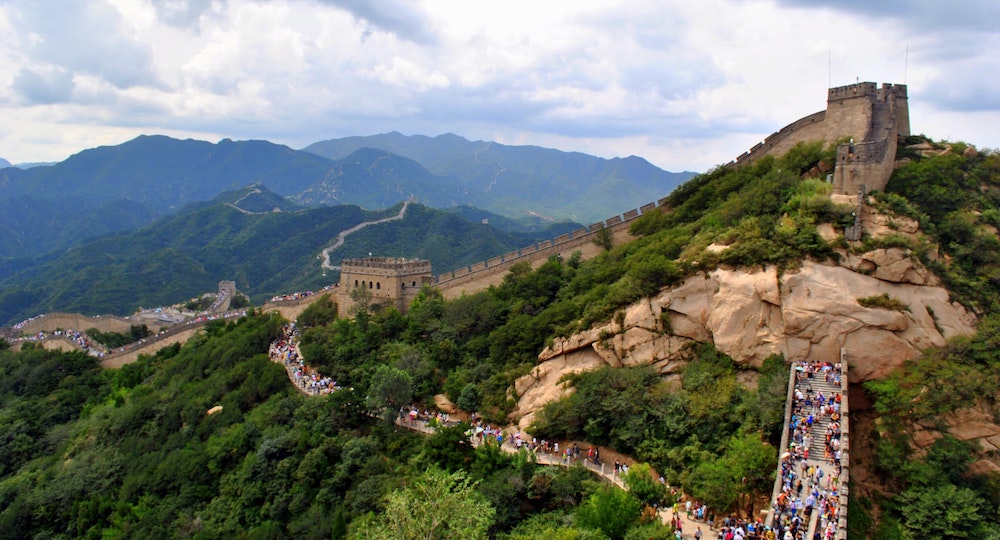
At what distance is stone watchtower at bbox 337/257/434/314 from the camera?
124ft

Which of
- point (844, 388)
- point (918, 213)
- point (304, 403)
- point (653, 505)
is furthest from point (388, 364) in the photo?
point (918, 213)

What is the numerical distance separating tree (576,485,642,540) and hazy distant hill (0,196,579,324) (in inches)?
2922

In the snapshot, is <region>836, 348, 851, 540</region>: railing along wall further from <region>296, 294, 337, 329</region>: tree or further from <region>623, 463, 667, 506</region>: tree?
<region>296, 294, 337, 329</region>: tree

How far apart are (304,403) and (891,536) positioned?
70.7 feet

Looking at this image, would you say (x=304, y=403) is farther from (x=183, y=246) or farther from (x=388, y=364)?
(x=183, y=246)

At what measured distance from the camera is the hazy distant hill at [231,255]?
339 feet

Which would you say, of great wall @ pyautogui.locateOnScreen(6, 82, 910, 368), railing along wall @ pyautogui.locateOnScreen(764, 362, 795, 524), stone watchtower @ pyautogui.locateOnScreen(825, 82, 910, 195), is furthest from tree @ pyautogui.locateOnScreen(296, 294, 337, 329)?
stone watchtower @ pyautogui.locateOnScreen(825, 82, 910, 195)

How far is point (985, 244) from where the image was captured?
80.1 feet

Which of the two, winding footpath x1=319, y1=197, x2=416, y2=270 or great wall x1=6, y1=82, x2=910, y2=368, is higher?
great wall x1=6, y1=82, x2=910, y2=368

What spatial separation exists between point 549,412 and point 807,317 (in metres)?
8.49

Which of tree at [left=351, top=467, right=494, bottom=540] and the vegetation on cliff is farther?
the vegetation on cliff

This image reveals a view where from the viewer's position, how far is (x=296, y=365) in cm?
3528

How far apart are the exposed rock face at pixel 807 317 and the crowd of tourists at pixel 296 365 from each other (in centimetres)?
1192

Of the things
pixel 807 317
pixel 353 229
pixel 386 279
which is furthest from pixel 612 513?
pixel 353 229
